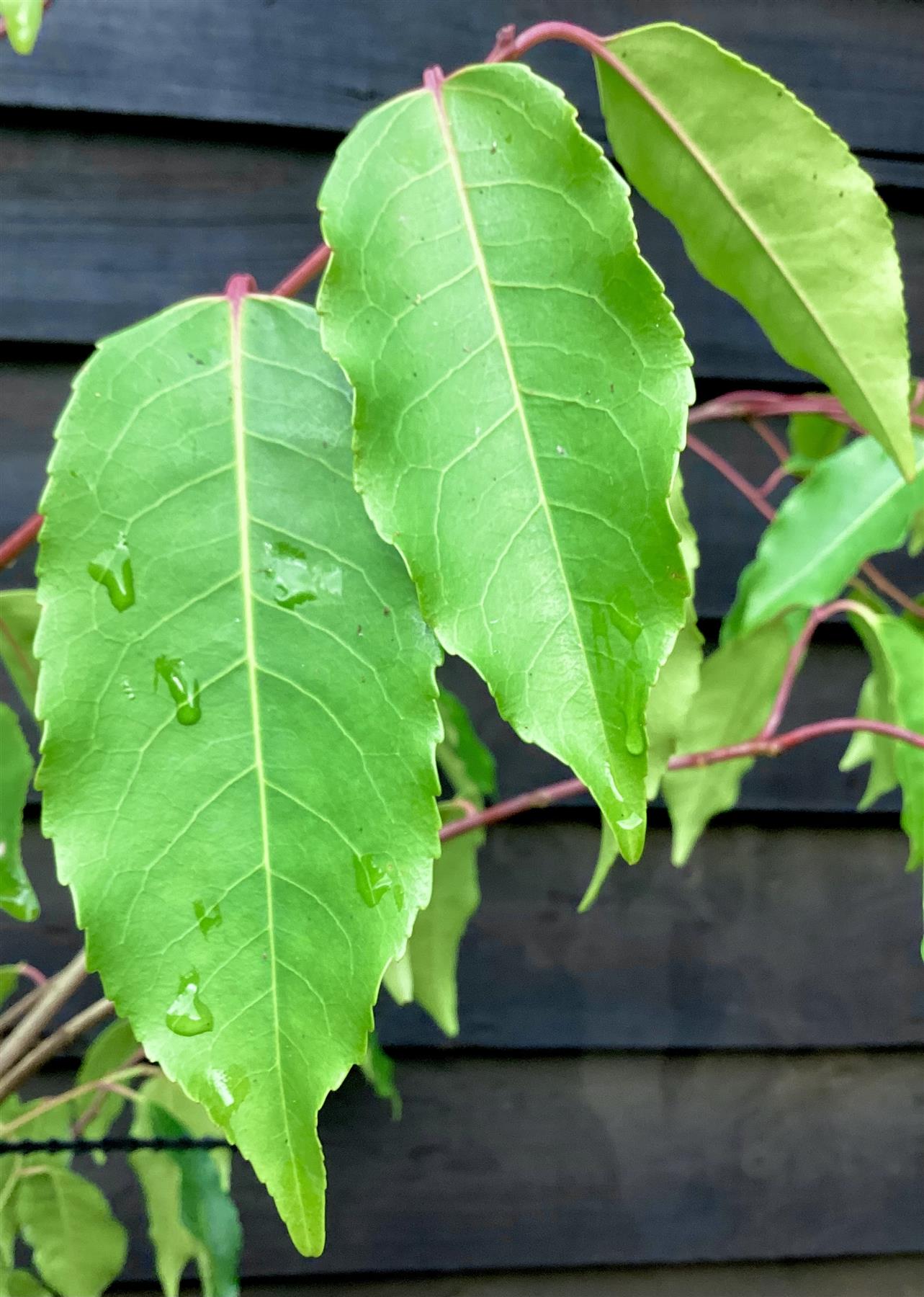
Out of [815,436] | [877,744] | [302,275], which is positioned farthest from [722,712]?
[302,275]

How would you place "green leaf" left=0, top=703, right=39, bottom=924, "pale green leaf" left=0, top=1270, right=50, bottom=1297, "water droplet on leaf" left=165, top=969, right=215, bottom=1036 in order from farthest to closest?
"pale green leaf" left=0, top=1270, right=50, bottom=1297 → "green leaf" left=0, top=703, right=39, bottom=924 → "water droplet on leaf" left=165, top=969, right=215, bottom=1036

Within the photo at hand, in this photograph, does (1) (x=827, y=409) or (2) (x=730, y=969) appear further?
(2) (x=730, y=969)

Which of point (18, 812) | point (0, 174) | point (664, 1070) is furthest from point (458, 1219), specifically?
point (0, 174)

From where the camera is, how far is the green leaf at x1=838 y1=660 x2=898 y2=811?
19.5 inches

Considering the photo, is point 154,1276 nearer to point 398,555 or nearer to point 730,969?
point 730,969

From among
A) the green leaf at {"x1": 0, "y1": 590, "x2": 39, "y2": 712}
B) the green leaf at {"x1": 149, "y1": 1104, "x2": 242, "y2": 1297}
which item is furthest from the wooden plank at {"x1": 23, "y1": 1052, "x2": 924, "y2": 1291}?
the green leaf at {"x1": 0, "y1": 590, "x2": 39, "y2": 712}

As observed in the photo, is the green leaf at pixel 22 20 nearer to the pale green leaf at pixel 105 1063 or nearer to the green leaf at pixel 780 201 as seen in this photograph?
the green leaf at pixel 780 201

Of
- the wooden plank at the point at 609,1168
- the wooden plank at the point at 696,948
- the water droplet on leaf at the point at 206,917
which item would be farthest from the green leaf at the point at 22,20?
the wooden plank at the point at 609,1168

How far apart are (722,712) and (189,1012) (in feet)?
1.30

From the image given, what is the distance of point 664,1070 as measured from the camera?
2.96ft

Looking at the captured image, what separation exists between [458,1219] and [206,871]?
819mm

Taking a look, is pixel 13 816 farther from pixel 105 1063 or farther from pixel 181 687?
pixel 105 1063

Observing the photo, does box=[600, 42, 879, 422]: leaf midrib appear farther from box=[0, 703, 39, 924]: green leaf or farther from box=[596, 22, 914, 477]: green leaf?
box=[0, 703, 39, 924]: green leaf

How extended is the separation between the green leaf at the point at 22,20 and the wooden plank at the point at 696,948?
0.69m
